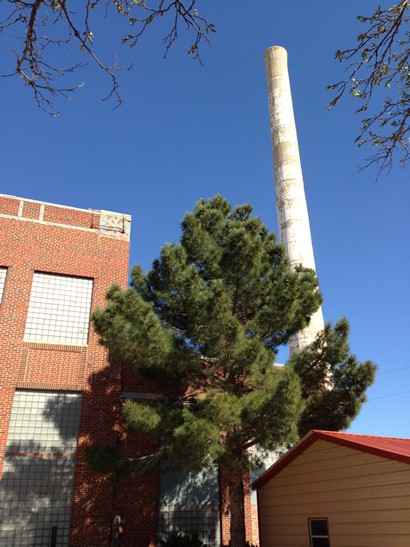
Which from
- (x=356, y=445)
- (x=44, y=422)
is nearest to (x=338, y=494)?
(x=356, y=445)

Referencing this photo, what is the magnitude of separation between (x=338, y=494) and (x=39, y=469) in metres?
9.43

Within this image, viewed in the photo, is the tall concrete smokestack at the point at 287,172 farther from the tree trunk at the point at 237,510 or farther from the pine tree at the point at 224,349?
the tree trunk at the point at 237,510

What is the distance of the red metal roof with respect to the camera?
385 inches

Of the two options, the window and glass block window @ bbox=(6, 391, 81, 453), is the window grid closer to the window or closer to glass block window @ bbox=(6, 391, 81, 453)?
glass block window @ bbox=(6, 391, 81, 453)

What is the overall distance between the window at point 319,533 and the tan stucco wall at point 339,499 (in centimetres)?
14

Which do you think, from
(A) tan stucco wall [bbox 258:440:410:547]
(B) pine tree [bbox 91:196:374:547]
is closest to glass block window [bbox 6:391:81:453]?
(B) pine tree [bbox 91:196:374:547]

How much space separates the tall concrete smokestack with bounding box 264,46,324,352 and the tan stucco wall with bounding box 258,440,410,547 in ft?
37.1

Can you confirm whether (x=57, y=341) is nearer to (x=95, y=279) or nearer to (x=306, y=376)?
(x=95, y=279)

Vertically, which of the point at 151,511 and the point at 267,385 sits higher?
the point at 267,385

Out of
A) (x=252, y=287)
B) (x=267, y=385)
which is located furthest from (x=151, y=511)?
(x=252, y=287)

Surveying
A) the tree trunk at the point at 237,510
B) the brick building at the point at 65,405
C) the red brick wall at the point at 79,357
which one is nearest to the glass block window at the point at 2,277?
the brick building at the point at 65,405

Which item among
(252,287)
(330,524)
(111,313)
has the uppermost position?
(252,287)

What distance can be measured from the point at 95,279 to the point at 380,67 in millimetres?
14641

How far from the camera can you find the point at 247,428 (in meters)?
13.3
